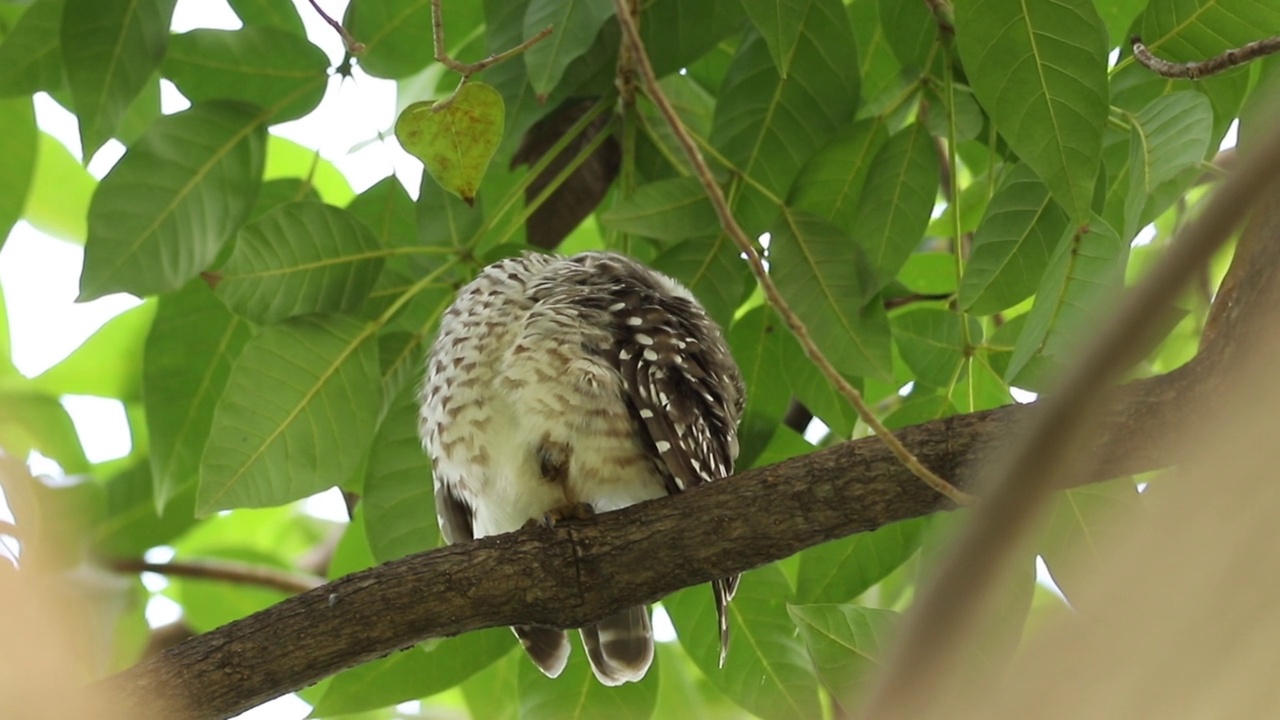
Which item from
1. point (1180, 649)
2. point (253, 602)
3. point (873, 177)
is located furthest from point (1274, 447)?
point (253, 602)

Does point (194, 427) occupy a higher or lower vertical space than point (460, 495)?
higher

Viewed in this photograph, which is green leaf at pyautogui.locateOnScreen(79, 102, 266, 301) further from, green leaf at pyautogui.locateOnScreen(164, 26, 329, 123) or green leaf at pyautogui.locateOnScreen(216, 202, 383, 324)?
green leaf at pyautogui.locateOnScreen(216, 202, 383, 324)

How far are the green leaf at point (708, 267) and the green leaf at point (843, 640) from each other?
40.3 inches

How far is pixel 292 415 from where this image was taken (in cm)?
293

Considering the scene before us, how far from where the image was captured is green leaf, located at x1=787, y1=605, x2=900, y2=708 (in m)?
2.43

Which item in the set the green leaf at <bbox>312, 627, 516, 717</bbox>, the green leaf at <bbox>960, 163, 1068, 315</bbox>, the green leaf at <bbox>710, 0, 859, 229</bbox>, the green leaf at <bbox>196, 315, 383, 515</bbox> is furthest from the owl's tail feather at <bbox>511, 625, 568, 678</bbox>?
the green leaf at <bbox>960, 163, 1068, 315</bbox>

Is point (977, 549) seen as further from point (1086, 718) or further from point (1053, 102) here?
point (1053, 102)

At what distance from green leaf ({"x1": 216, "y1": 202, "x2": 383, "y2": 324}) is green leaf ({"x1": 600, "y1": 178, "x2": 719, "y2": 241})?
633 millimetres

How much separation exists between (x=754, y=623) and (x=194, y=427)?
5.26ft

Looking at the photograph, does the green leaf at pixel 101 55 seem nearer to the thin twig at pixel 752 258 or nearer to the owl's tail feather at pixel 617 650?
the thin twig at pixel 752 258

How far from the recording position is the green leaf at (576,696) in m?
3.20

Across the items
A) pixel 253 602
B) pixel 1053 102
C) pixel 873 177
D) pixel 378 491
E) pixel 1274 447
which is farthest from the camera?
pixel 253 602

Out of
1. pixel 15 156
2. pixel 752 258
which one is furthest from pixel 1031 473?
pixel 15 156

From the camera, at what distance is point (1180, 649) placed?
0.68 meters
